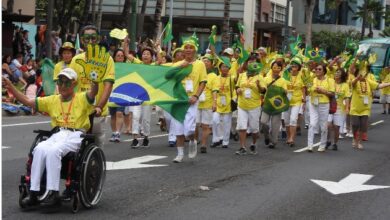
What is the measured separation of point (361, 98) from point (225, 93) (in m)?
3.11

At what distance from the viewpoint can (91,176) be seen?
7.93 meters

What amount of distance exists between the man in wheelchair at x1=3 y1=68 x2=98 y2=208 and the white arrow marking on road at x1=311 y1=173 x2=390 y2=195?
377 cm

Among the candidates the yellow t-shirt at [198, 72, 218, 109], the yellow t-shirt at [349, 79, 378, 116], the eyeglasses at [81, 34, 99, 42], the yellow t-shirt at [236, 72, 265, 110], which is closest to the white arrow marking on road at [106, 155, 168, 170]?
the yellow t-shirt at [236, 72, 265, 110]

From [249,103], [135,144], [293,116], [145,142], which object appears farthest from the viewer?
[293,116]

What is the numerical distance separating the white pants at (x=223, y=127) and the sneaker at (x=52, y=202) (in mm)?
7539

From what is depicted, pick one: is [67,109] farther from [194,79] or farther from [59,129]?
[194,79]

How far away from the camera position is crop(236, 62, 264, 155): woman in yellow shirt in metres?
14.2

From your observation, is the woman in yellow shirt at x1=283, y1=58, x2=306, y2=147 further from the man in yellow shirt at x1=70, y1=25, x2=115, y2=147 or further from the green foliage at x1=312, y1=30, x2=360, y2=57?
the green foliage at x1=312, y1=30, x2=360, y2=57

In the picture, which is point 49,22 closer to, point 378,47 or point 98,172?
point 98,172

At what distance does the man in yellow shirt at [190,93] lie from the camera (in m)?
12.4

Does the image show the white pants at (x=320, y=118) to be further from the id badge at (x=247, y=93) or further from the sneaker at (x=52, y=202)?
the sneaker at (x=52, y=202)

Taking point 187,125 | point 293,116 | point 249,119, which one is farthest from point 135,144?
point 293,116

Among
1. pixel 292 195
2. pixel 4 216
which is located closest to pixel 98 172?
pixel 4 216

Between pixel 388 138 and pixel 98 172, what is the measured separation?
12.7 metres
